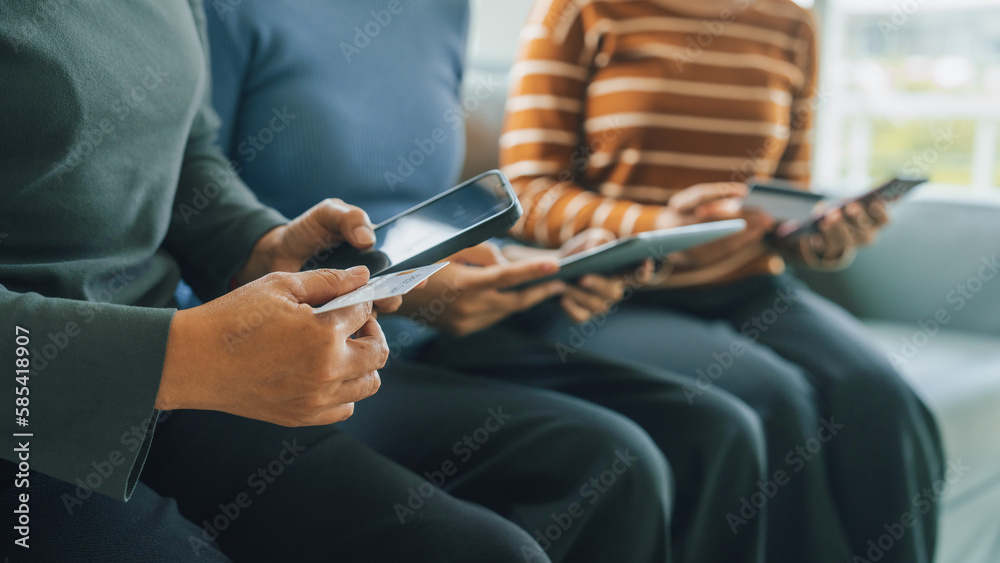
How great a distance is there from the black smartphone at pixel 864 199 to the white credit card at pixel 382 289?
29.8 inches

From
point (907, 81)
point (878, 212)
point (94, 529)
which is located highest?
point (94, 529)

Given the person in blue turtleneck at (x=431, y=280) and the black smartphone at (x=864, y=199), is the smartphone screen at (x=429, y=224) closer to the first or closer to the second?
the person in blue turtleneck at (x=431, y=280)

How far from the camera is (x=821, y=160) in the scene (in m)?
2.41

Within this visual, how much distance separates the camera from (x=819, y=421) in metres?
0.96

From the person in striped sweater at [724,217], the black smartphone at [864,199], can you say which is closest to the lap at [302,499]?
the person in striped sweater at [724,217]

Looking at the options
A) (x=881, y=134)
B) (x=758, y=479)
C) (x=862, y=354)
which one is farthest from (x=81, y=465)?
(x=881, y=134)

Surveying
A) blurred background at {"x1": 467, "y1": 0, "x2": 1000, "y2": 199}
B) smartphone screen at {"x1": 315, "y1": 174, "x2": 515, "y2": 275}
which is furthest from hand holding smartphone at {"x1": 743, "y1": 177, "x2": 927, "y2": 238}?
blurred background at {"x1": 467, "y1": 0, "x2": 1000, "y2": 199}

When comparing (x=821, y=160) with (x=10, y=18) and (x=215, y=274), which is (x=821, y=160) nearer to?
(x=215, y=274)

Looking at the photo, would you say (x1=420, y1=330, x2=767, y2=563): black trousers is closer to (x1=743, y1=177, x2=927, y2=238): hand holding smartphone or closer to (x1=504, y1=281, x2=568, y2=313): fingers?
(x1=504, y1=281, x2=568, y2=313): fingers

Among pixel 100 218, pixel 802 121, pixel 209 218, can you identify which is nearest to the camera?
pixel 100 218

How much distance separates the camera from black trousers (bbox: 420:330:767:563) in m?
0.77

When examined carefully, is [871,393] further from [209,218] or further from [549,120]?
[209,218]

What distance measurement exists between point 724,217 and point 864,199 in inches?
7.4

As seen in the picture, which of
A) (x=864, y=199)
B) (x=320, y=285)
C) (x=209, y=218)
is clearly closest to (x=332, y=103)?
(x=209, y=218)
